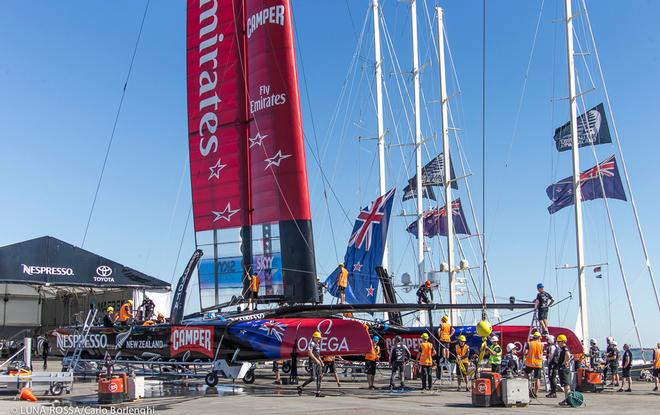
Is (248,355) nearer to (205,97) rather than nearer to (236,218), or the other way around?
(236,218)

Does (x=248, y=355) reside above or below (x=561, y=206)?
below

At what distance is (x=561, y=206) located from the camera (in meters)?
25.6

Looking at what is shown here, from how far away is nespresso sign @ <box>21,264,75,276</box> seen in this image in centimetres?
3259

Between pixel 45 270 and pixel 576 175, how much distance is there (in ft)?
74.9

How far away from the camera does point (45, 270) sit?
3306 centimetres

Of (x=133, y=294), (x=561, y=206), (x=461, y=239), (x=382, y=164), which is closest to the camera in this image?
(x=561, y=206)

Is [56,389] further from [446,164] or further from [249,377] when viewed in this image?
[446,164]

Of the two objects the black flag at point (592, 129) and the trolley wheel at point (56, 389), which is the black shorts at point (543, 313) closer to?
the black flag at point (592, 129)

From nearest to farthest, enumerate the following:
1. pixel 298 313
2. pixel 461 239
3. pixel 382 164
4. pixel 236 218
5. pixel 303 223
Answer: pixel 298 313 < pixel 303 223 < pixel 236 218 < pixel 461 239 < pixel 382 164

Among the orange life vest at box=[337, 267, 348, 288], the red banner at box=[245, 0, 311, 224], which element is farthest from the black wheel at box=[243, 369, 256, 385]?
the red banner at box=[245, 0, 311, 224]

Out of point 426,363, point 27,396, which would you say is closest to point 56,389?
point 27,396

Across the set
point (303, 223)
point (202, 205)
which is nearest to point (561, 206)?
point (303, 223)

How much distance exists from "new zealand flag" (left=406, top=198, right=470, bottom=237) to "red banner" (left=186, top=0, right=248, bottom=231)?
1092 centimetres

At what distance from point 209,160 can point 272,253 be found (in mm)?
3883
